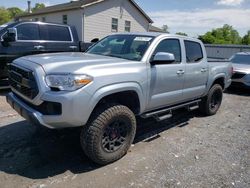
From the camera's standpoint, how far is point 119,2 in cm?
2331

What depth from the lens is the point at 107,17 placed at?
22.7 m

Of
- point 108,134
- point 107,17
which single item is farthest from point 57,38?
point 107,17

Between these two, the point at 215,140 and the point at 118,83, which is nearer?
the point at 118,83

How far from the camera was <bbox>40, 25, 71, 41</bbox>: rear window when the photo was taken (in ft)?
27.7

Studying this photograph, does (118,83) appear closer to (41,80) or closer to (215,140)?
(41,80)

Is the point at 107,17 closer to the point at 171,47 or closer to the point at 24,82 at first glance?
the point at 171,47

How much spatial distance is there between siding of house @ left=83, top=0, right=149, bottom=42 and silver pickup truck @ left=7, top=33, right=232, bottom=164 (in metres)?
16.8

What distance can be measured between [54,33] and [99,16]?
13.9m

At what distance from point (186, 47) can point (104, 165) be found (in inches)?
114

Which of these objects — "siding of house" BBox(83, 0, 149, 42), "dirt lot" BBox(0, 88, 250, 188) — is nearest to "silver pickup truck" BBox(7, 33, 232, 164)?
"dirt lot" BBox(0, 88, 250, 188)

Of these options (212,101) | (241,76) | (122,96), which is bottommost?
(212,101)

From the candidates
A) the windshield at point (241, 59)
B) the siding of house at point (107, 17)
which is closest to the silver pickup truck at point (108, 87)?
the windshield at point (241, 59)

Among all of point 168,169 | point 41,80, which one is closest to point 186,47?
point 168,169

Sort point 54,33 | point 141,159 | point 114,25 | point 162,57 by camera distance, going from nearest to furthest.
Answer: point 141,159 → point 162,57 → point 54,33 → point 114,25
